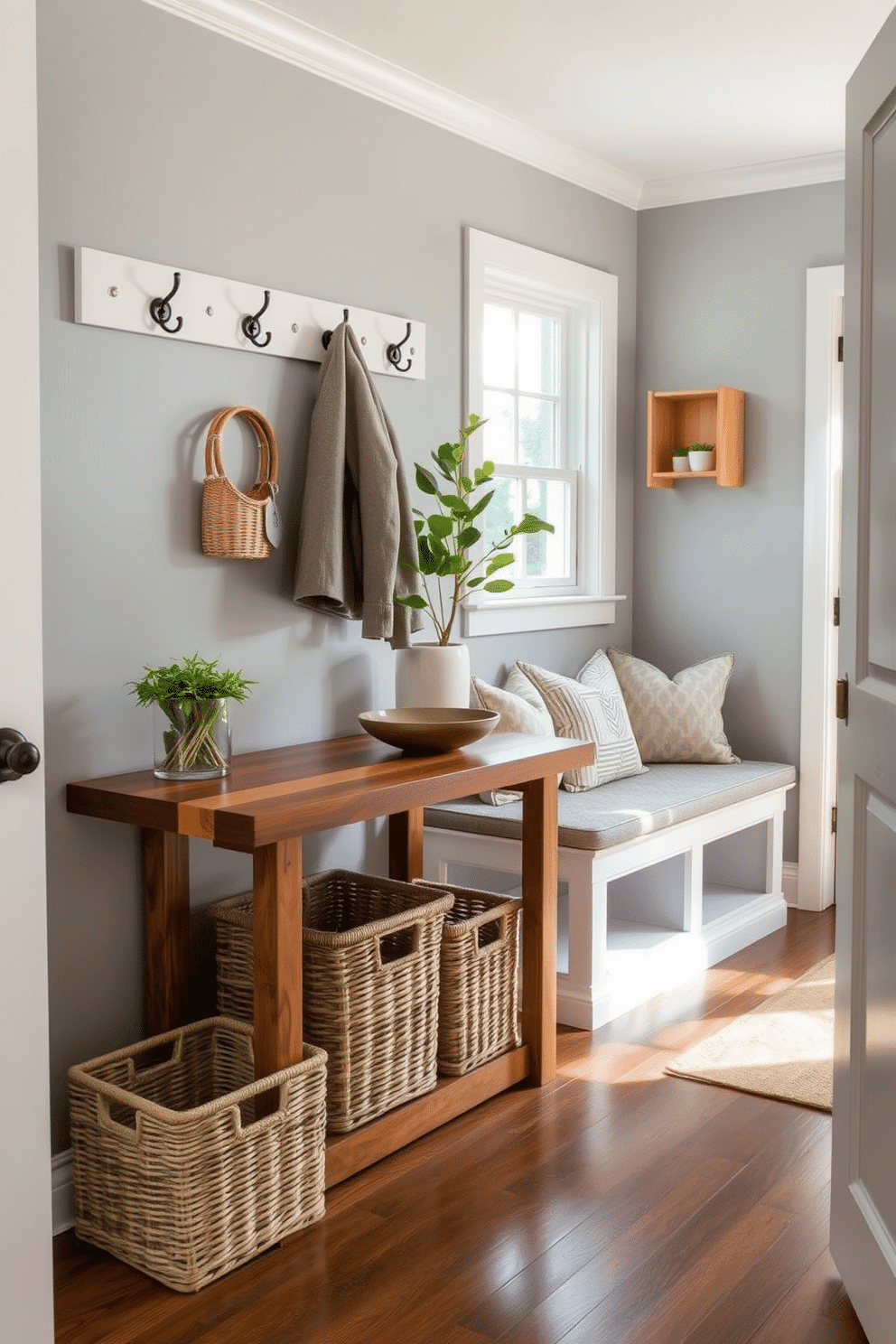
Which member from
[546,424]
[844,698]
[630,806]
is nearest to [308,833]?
[844,698]

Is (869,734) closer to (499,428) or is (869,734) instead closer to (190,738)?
(190,738)

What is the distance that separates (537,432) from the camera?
14.0ft

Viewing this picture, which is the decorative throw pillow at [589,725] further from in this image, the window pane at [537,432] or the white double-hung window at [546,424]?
the window pane at [537,432]

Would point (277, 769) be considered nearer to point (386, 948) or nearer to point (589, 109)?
point (386, 948)

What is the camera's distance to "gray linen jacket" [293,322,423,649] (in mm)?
3002

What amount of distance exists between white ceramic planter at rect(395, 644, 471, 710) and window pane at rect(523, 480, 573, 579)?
3.63 ft

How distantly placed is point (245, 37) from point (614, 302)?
6.13 feet

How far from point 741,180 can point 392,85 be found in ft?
5.03

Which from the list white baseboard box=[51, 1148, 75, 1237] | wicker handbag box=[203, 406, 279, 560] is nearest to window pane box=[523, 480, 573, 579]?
wicker handbag box=[203, 406, 279, 560]

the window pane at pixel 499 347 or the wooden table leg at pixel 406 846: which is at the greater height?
the window pane at pixel 499 347

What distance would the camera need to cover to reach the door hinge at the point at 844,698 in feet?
6.81

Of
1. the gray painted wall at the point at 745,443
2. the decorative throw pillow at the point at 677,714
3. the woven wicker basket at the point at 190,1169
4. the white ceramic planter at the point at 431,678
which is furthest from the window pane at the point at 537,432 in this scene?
the woven wicker basket at the point at 190,1169

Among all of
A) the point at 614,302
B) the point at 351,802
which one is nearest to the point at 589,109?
the point at 614,302

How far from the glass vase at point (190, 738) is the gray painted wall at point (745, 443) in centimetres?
247
